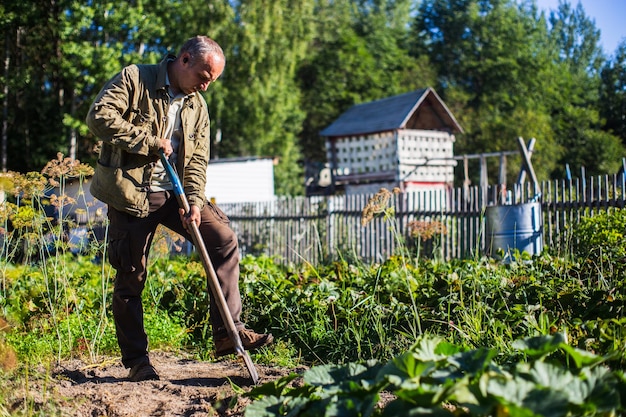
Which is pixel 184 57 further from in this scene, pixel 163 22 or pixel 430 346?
pixel 163 22

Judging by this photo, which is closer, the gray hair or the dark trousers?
the gray hair

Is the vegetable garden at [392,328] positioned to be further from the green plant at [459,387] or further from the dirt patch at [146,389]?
the dirt patch at [146,389]

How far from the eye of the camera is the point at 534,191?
10.6 m

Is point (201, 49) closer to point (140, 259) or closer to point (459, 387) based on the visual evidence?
point (140, 259)

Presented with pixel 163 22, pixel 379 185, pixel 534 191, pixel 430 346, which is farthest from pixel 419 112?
pixel 430 346

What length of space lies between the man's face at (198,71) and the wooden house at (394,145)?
24.1 m

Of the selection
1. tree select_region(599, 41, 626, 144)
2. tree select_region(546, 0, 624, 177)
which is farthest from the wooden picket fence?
tree select_region(599, 41, 626, 144)

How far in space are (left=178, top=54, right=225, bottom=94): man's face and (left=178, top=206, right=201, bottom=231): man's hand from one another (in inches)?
26.5

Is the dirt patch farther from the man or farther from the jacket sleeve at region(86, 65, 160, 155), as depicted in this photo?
the jacket sleeve at region(86, 65, 160, 155)

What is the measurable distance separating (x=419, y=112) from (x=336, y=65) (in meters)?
16.5

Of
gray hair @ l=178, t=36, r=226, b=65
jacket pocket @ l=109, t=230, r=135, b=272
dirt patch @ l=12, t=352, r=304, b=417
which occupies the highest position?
gray hair @ l=178, t=36, r=226, b=65

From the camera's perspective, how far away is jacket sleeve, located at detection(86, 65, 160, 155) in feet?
12.3

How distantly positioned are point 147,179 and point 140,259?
0.44 m

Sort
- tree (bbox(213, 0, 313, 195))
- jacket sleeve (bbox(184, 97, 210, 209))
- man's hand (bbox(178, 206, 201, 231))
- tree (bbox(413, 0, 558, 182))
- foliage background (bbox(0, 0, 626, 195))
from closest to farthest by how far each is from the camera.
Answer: man's hand (bbox(178, 206, 201, 231)) → jacket sleeve (bbox(184, 97, 210, 209)) → foliage background (bbox(0, 0, 626, 195)) → tree (bbox(213, 0, 313, 195)) → tree (bbox(413, 0, 558, 182))
